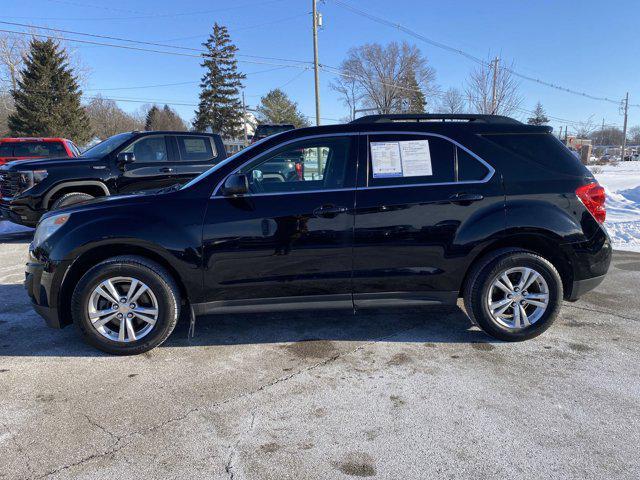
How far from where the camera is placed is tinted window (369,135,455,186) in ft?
11.9

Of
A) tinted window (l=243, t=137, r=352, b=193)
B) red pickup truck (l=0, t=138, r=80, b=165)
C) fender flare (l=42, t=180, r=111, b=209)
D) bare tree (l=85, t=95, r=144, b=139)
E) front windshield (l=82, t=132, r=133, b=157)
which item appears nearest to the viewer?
tinted window (l=243, t=137, r=352, b=193)

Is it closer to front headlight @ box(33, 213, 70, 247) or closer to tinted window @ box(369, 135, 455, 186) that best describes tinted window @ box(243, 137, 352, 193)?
tinted window @ box(369, 135, 455, 186)

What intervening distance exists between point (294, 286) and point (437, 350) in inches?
51.2

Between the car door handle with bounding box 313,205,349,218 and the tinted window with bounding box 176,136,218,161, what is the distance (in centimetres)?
541

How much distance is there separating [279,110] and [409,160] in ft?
200

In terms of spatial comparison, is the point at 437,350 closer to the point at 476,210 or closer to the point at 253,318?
the point at 476,210

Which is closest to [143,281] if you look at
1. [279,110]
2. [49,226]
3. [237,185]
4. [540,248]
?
[49,226]

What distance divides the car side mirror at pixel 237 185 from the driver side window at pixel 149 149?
5.10m

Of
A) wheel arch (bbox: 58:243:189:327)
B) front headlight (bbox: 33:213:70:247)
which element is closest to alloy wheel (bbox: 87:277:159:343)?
wheel arch (bbox: 58:243:189:327)

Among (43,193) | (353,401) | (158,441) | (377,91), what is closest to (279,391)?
(353,401)

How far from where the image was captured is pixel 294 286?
11.8ft

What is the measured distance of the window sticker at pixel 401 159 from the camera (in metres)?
3.63

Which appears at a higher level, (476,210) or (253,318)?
(476,210)

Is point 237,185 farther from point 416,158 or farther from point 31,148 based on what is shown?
point 31,148
